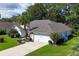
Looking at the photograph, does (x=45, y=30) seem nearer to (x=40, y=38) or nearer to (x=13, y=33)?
(x=40, y=38)

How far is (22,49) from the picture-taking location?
1462 cm

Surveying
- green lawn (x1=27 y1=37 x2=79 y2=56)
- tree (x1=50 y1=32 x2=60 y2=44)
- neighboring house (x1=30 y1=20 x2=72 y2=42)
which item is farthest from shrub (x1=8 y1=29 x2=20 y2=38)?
tree (x1=50 y1=32 x2=60 y2=44)

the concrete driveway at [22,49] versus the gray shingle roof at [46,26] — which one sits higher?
the gray shingle roof at [46,26]

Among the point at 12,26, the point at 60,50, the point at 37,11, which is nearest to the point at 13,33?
the point at 12,26

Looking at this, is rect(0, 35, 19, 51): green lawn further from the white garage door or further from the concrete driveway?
the white garage door

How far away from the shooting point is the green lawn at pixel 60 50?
14352 mm

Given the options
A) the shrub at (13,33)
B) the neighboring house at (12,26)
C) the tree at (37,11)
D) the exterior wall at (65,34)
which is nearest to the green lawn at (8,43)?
the shrub at (13,33)

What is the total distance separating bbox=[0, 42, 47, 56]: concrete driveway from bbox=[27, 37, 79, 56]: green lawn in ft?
0.93

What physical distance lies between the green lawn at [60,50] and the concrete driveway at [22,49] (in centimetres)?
28

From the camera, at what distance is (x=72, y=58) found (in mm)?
14070

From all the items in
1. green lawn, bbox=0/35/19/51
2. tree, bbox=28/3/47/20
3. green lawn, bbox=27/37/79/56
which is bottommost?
green lawn, bbox=27/37/79/56

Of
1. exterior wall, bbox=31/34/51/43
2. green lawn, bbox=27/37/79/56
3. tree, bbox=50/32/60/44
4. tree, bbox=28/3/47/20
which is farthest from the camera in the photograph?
exterior wall, bbox=31/34/51/43

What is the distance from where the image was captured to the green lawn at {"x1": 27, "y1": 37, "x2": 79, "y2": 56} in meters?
14.4

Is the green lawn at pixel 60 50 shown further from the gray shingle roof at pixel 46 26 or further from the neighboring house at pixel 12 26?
the neighboring house at pixel 12 26
